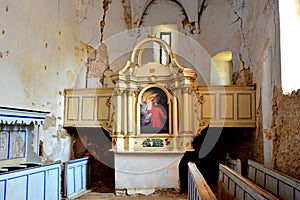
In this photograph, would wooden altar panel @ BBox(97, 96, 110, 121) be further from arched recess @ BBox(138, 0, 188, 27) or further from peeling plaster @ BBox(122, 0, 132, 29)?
arched recess @ BBox(138, 0, 188, 27)

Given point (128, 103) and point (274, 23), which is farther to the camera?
point (128, 103)

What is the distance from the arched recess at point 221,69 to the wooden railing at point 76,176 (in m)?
4.50

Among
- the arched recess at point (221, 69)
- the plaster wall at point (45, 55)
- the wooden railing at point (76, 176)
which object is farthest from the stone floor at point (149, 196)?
the arched recess at point (221, 69)

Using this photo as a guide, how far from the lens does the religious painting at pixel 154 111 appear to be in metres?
7.32

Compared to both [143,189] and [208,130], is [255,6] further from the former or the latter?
[143,189]

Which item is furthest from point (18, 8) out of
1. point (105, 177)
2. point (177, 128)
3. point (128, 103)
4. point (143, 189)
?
point (105, 177)

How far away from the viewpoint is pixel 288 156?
194 inches

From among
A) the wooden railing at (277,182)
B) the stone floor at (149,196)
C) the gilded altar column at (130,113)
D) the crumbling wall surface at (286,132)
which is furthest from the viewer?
the gilded altar column at (130,113)

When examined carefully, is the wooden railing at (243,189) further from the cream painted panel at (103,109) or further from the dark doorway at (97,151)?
the dark doorway at (97,151)

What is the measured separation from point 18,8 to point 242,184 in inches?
190

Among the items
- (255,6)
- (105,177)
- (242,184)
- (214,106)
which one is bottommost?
(105,177)

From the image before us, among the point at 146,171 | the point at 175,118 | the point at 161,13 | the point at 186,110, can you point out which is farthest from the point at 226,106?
the point at 161,13

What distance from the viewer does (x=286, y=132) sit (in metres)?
5.05

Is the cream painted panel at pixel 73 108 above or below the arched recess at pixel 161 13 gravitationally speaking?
below
